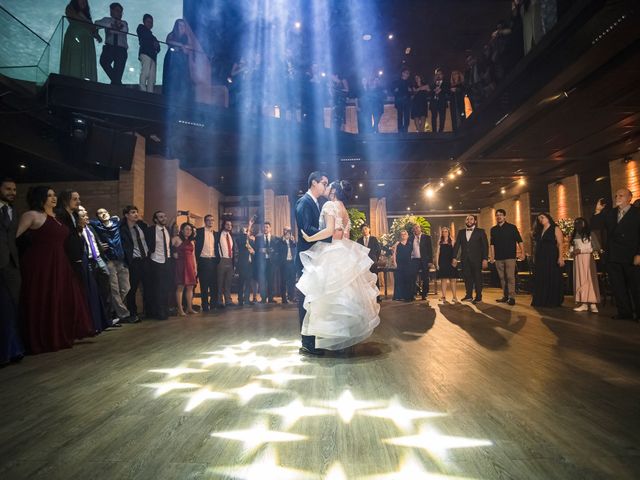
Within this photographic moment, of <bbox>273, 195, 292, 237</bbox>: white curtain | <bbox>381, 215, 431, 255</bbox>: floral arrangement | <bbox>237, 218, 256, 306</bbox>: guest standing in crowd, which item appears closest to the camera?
<bbox>237, 218, 256, 306</bbox>: guest standing in crowd

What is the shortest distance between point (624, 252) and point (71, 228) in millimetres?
6671

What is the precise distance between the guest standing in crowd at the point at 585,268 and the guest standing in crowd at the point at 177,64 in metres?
7.07

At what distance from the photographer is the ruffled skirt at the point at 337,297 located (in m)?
2.87

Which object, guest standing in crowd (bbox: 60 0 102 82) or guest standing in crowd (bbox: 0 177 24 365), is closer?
guest standing in crowd (bbox: 0 177 24 365)

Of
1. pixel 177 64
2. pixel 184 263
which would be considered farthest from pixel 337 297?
pixel 177 64

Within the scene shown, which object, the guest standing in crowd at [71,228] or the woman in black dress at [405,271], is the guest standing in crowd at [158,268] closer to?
the guest standing in crowd at [71,228]

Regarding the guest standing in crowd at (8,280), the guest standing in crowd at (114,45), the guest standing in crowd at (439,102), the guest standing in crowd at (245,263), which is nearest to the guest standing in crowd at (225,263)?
the guest standing in crowd at (245,263)

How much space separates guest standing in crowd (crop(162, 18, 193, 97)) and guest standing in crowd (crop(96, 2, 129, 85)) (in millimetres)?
677

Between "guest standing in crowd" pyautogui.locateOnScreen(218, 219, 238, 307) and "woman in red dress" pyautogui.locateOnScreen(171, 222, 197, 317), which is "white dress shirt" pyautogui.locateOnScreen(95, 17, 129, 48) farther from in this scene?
"guest standing in crowd" pyautogui.locateOnScreen(218, 219, 238, 307)

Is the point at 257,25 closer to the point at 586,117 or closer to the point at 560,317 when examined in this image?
the point at 586,117

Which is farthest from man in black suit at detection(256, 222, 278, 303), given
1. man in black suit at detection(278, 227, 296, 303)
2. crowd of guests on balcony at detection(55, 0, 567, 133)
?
crowd of guests on balcony at detection(55, 0, 567, 133)

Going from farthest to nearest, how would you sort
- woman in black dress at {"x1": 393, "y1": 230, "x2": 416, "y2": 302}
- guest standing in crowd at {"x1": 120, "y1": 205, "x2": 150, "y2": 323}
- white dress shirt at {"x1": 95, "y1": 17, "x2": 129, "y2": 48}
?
woman in black dress at {"x1": 393, "y1": 230, "x2": 416, "y2": 302} → white dress shirt at {"x1": 95, "y1": 17, "x2": 129, "y2": 48} → guest standing in crowd at {"x1": 120, "y1": 205, "x2": 150, "y2": 323}

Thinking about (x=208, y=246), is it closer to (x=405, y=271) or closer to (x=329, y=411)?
(x=405, y=271)

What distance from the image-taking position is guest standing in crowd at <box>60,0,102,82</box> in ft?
19.7
